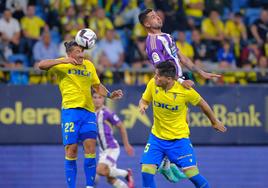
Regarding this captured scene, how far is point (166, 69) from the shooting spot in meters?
13.6

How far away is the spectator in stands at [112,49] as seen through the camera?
2034 centimetres

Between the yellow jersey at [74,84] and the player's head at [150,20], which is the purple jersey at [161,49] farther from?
the yellow jersey at [74,84]

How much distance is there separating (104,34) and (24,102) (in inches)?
122

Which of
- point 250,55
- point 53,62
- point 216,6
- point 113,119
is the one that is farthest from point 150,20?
point 216,6

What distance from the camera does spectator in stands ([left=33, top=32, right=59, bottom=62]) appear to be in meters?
20.1

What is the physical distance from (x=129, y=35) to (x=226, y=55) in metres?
2.24

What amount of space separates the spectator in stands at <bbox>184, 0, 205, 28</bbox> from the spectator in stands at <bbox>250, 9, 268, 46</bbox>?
49.6 inches

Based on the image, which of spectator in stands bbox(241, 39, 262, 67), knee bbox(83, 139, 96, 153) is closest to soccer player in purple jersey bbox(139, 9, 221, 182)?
knee bbox(83, 139, 96, 153)

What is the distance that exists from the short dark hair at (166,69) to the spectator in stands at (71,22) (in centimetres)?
710

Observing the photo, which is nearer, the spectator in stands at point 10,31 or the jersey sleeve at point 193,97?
the jersey sleeve at point 193,97

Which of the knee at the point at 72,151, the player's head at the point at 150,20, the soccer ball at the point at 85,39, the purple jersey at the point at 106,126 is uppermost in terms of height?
the player's head at the point at 150,20

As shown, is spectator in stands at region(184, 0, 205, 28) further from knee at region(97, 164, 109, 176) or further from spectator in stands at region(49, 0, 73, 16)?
knee at region(97, 164, 109, 176)

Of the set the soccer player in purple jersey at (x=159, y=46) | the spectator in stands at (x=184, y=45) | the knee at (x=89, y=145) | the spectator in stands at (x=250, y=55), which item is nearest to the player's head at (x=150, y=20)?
the soccer player in purple jersey at (x=159, y=46)

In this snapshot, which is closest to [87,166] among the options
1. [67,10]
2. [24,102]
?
[24,102]
